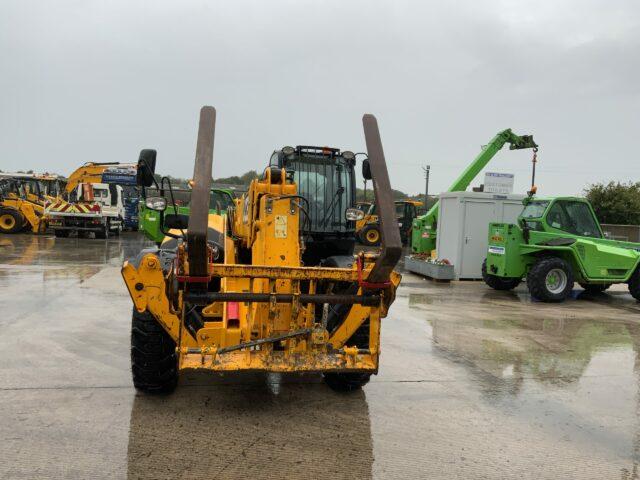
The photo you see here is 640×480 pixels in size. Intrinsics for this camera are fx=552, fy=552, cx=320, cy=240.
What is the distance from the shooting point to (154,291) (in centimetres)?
376

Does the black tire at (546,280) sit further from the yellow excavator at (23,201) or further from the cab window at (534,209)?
the yellow excavator at (23,201)

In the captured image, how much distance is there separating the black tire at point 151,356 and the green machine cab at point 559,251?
7.63 m

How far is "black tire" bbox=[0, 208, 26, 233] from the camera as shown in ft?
68.7

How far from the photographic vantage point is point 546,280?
10.0 metres

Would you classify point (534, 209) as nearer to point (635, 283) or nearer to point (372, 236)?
point (635, 283)

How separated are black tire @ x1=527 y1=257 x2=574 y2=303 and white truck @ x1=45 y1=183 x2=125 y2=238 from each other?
52.7 ft

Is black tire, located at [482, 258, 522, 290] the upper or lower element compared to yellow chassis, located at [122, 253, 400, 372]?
lower

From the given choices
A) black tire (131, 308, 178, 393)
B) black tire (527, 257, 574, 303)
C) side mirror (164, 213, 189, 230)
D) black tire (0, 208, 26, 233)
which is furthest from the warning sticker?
black tire (0, 208, 26, 233)

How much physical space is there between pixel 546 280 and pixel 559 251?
26.7 inches

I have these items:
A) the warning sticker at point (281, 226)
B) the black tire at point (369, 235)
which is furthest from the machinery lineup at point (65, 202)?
the warning sticker at point (281, 226)

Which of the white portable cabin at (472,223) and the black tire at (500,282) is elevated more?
the white portable cabin at (472,223)

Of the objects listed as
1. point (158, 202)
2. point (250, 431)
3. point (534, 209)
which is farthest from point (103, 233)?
point (250, 431)

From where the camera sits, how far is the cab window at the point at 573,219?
10359 mm

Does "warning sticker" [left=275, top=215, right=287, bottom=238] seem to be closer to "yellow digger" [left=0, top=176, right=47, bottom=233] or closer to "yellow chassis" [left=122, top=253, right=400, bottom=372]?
"yellow chassis" [left=122, top=253, right=400, bottom=372]
